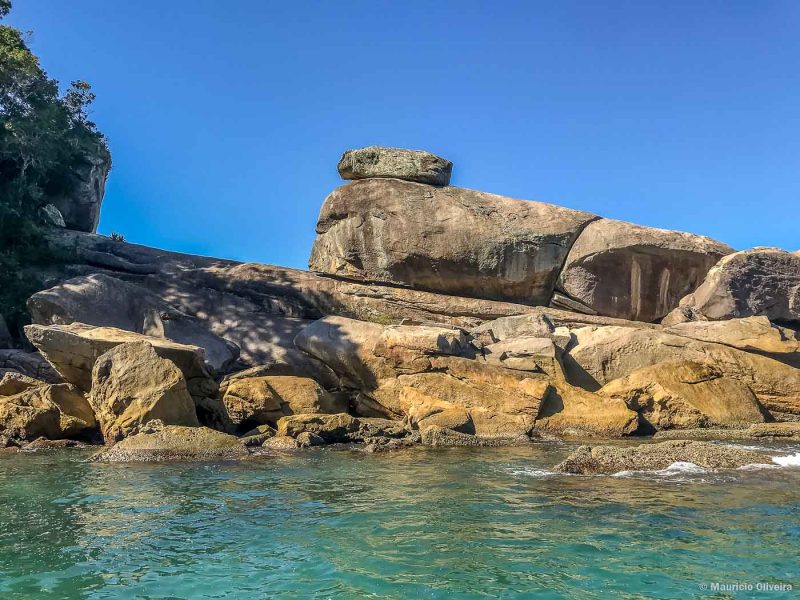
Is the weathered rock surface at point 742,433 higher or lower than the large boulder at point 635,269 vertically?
lower

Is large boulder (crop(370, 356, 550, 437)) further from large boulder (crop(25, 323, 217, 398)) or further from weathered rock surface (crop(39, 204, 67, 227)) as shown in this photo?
weathered rock surface (crop(39, 204, 67, 227))

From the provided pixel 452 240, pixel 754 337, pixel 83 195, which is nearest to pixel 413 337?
pixel 452 240

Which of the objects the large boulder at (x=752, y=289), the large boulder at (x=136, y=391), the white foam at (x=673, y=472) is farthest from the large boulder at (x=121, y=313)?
the large boulder at (x=752, y=289)

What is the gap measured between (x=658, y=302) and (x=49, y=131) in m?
26.8

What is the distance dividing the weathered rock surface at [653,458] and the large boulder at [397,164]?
18.3 m

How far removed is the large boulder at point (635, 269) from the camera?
27.7 m

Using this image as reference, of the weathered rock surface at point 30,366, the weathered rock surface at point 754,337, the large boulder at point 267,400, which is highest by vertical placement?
the weathered rock surface at point 754,337

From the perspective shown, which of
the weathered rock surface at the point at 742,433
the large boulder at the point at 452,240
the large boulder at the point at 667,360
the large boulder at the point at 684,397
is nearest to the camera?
the weathered rock surface at the point at 742,433

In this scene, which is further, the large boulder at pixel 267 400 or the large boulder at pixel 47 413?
the large boulder at pixel 267 400

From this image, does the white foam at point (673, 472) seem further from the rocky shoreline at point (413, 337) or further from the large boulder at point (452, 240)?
the large boulder at point (452, 240)

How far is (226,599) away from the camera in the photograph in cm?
589

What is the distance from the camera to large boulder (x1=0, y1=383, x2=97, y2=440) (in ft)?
53.5

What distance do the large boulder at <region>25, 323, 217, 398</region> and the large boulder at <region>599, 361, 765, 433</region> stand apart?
37.3ft

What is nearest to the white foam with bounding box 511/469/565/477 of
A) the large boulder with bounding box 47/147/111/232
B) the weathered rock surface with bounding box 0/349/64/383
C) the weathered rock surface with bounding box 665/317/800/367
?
the weathered rock surface with bounding box 665/317/800/367
